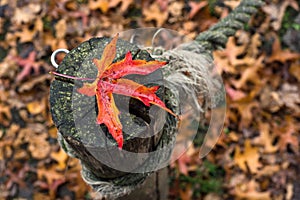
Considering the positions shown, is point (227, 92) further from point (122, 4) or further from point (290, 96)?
point (122, 4)

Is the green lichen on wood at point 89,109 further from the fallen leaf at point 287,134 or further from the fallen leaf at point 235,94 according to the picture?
the fallen leaf at point 287,134

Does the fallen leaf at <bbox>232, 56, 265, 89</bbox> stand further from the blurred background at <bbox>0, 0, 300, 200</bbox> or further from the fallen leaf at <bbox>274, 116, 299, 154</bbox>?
the fallen leaf at <bbox>274, 116, 299, 154</bbox>

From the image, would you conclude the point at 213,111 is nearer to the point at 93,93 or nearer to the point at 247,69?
the point at 93,93

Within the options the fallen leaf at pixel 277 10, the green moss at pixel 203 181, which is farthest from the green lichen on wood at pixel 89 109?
the fallen leaf at pixel 277 10

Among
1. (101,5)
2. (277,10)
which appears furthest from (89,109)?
(277,10)

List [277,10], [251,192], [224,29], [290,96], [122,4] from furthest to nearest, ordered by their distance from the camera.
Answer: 1. [122,4]
2. [277,10]
3. [290,96]
4. [251,192]
5. [224,29]

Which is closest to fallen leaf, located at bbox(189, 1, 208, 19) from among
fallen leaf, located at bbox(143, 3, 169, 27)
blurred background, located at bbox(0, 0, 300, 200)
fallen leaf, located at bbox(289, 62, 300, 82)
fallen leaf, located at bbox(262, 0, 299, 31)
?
blurred background, located at bbox(0, 0, 300, 200)
